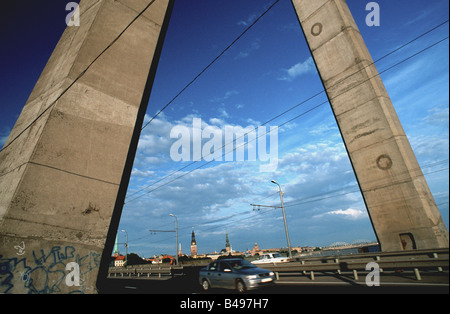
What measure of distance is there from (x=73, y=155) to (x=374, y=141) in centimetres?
1661

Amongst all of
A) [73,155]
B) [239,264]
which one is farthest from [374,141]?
[73,155]

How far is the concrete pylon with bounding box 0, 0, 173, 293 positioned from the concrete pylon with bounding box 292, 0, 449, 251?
13.8 m

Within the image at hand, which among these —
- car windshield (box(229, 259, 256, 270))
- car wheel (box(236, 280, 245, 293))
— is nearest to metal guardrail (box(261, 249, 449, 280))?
car windshield (box(229, 259, 256, 270))

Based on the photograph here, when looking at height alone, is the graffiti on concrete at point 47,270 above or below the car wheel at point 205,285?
above

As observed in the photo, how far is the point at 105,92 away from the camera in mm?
8930

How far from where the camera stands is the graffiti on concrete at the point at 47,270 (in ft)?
19.4

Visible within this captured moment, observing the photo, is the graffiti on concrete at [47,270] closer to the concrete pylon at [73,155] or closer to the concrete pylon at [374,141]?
the concrete pylon at [73,155]

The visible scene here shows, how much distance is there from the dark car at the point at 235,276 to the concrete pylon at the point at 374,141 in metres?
9.83

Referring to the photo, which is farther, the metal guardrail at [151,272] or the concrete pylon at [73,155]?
the metal guardrail at [151,272]

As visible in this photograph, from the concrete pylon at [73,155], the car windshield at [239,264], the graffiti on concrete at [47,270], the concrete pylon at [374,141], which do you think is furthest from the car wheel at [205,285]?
the concrete pylon at [374,141]

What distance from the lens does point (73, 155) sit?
25.0 feet
